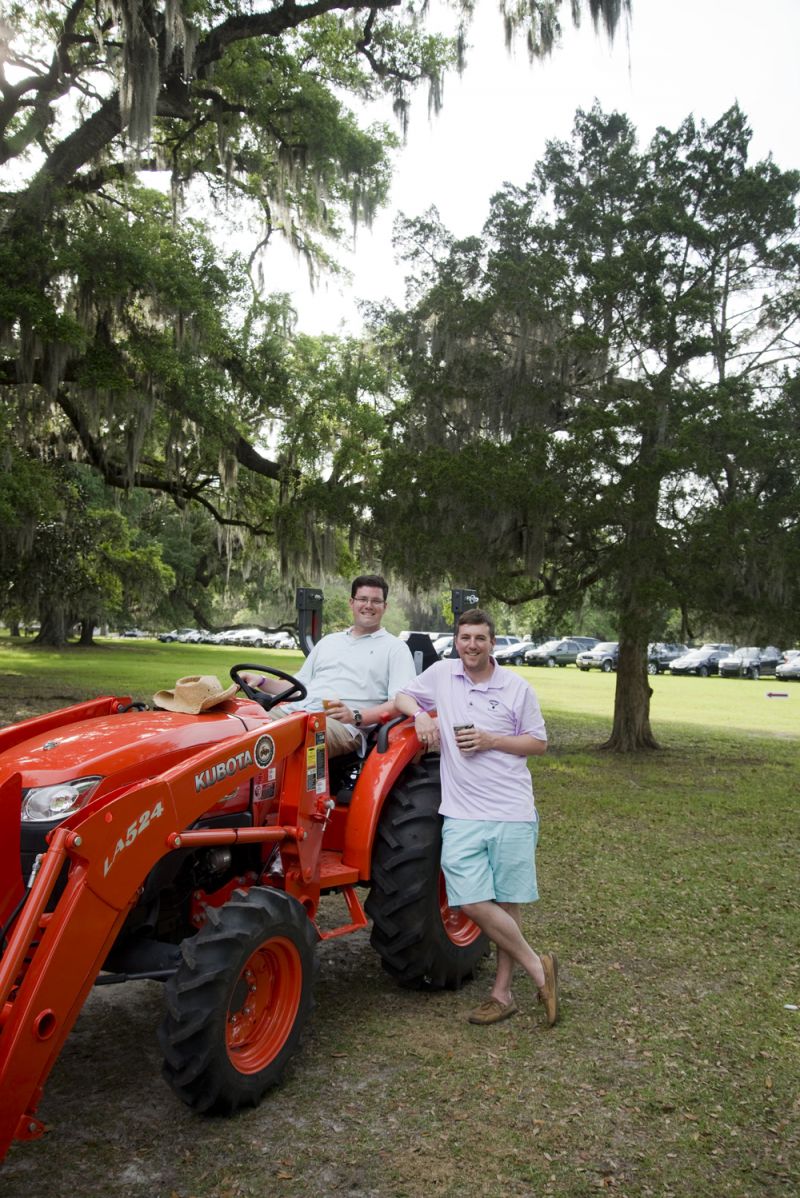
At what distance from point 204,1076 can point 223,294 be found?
44.8 feet

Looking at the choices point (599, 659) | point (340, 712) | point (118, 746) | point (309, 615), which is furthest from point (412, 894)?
point (599, 659)

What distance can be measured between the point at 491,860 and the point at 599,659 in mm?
44115

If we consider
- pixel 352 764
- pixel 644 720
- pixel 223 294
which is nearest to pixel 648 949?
pixel 352 764

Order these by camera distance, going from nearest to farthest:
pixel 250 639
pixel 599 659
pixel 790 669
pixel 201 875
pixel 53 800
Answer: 1. pixel 53 800
2. pixel 201 875
3. pixel 790 669
4. pixel 599 659
5. pixel 250 639

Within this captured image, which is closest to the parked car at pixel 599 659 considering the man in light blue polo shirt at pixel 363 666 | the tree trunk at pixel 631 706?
the tree trunk at pixel 631 706

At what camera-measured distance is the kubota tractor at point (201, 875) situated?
298 cm

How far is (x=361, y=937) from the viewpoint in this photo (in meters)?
5.82

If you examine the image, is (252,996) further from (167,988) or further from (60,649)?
(60,649)

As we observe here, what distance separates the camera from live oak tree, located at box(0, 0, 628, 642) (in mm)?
12648

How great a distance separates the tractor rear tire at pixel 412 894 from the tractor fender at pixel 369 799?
81 mm

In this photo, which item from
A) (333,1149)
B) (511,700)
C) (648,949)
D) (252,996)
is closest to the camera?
(333,1149)

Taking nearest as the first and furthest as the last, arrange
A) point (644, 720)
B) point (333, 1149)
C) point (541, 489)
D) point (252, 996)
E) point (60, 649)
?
point (333, 1149) → point (252, 996) → point (541, 489) → point (644, 720) → point (60, 649)

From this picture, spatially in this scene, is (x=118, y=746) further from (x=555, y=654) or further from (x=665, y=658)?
(x=555, y=654)

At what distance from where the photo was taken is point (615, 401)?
12883 mm
